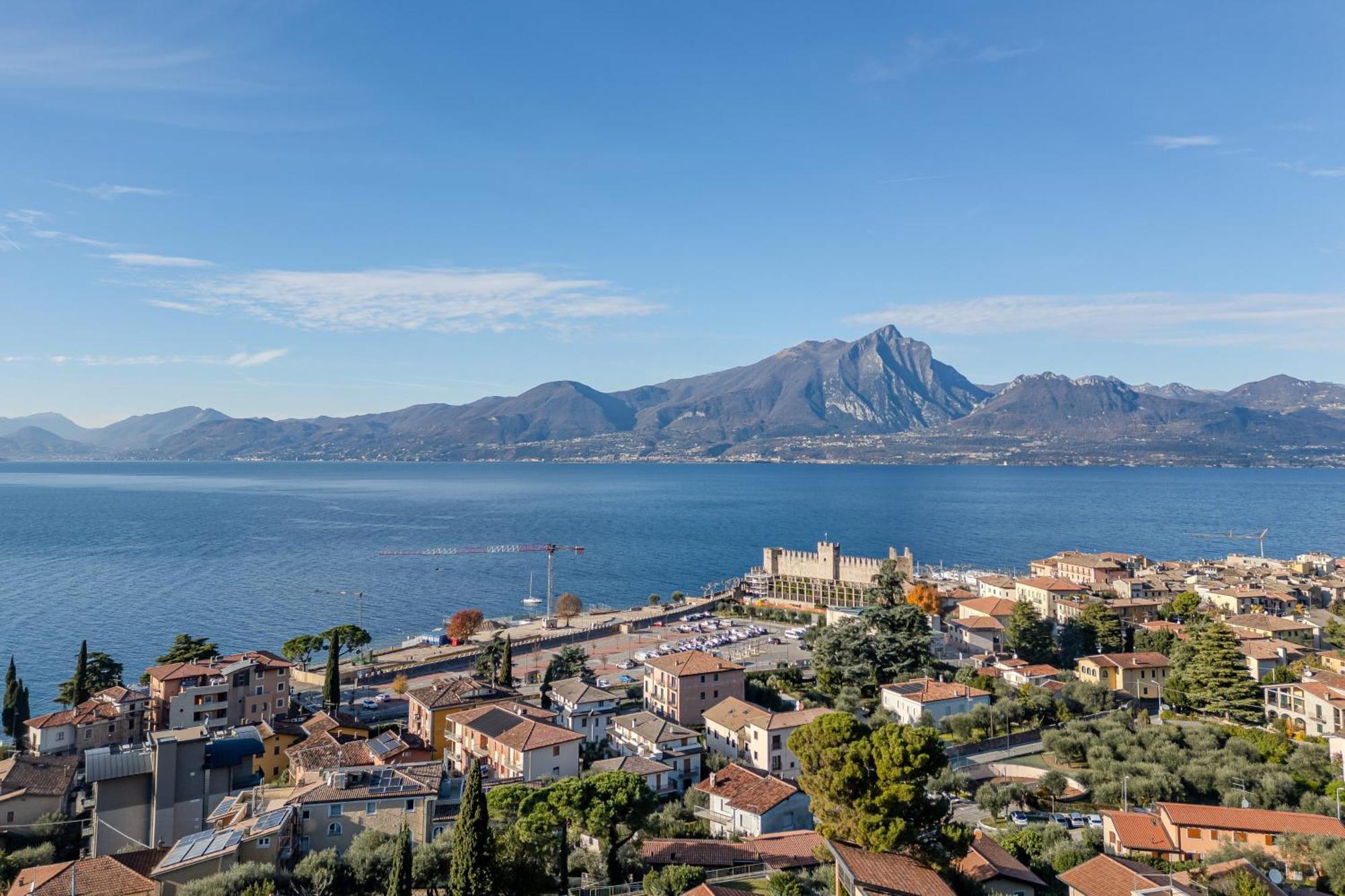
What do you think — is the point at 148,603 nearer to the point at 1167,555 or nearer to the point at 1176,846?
the point at 1176,846

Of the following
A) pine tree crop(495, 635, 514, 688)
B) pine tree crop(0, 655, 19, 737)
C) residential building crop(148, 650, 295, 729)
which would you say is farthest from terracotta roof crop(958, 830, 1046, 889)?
pine tree crop(0, 655, 19, 737)

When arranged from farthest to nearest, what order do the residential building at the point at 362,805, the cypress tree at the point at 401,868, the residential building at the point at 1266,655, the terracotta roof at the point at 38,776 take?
the residential building at the point at 1266,655, the terracotta roof at the point at 38,776, the residential building at the point at 362,805, the cypress tree at the point at 401,868

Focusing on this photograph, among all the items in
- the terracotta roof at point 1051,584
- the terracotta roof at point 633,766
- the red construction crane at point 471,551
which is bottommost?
the red construction crane at point 471,551

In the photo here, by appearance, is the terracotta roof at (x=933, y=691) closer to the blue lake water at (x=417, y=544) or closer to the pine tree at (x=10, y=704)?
the blue lake water at (x=417, y=544)

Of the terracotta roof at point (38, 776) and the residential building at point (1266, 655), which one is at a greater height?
the terracotta roof at point (38, 776)

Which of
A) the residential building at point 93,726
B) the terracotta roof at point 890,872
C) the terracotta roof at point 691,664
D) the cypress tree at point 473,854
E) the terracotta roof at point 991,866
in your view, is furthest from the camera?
the terracotta roof at point 691,664

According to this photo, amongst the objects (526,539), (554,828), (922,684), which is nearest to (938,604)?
(922,684)

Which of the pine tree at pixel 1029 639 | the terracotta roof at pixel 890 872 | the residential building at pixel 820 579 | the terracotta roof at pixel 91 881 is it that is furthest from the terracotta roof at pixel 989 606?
the terracotta roof at pixel 91 881
